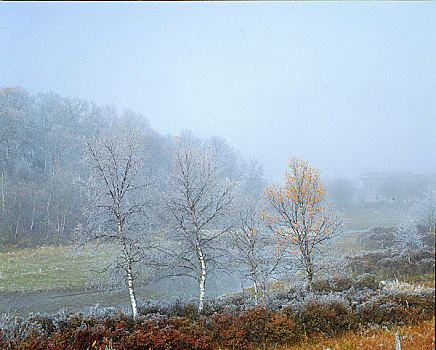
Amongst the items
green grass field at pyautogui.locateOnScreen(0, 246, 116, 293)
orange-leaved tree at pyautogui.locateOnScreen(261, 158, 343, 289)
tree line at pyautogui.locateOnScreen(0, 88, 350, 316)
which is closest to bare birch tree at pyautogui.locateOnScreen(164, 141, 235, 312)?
tree line at pyautogui.locateOnScreen(0, 88, 350, 316)

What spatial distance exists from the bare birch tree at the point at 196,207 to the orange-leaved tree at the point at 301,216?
2.32 metres

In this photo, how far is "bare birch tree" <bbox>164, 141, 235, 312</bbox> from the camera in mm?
12492

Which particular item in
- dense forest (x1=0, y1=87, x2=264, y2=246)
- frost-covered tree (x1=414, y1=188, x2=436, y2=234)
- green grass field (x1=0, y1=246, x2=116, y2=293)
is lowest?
green grass field (x1=0, y1=246, x2=116, y2=293)

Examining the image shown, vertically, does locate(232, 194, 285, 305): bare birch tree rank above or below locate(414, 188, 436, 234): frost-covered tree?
below

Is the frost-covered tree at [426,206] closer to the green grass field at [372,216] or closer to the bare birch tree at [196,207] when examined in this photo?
the green grass field at [372,216]

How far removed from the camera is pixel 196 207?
13.0 meters

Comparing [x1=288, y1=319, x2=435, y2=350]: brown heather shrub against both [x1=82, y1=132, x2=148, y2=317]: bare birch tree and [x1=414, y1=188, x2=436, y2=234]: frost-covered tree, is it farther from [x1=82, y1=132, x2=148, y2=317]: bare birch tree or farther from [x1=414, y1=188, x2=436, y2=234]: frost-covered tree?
[x1=414, y1=188, x2=436, y2=234]: frost-covered tree

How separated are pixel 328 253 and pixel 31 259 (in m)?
23.5

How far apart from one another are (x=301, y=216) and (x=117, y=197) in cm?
877

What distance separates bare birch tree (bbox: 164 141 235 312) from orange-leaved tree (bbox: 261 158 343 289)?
232 centimetres

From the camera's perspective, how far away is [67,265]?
22000 millimetres

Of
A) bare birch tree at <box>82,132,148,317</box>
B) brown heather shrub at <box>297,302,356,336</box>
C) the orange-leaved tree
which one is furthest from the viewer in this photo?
the orange-leaved tree

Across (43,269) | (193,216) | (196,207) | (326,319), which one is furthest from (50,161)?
(326,319)

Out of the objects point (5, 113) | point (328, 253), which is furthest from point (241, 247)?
point (5, 113)
